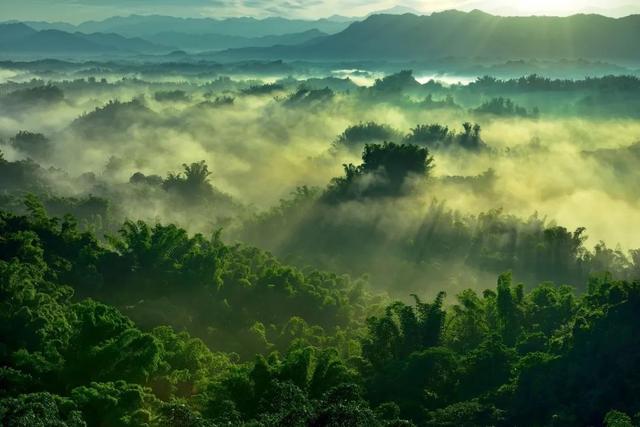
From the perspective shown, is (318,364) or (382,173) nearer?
(318,364)

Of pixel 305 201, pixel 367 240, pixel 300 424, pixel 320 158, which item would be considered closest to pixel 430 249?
pixel 367 240

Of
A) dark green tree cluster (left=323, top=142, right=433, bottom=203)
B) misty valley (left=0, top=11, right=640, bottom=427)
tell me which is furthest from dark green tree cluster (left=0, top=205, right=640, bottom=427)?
dark green tree cluster (left=323, top=142, right=433, bottom=203)

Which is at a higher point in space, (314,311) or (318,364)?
(318,364)

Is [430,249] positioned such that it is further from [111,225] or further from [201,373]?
[201,373]

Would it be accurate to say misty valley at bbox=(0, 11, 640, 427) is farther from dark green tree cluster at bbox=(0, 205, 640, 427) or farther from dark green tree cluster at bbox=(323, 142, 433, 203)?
dark green tree cluster at bbox=(323, 142, 433, 203)

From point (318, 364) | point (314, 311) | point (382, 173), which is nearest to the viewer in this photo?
point (318, 364)

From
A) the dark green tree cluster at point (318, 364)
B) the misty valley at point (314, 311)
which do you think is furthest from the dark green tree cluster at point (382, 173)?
the dark green tree cluster at point (318, 364)

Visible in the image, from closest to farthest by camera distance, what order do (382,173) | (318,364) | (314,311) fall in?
(318,364), (314,311), (382,173)

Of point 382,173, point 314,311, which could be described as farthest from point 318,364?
point 382,173

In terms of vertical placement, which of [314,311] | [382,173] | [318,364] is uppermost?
[318,364]

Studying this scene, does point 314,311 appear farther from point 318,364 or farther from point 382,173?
point 382,173

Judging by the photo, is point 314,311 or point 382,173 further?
point 382,173

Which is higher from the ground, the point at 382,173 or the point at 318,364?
the point at 318,364
